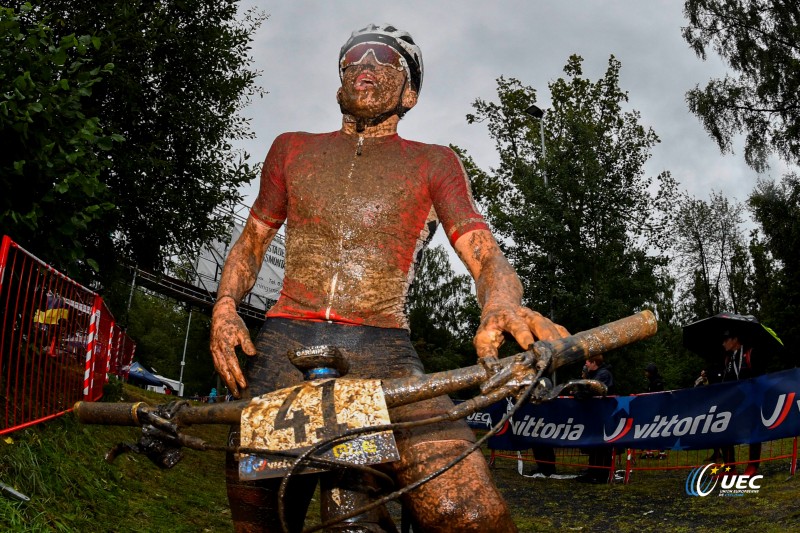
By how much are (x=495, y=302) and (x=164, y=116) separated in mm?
11511

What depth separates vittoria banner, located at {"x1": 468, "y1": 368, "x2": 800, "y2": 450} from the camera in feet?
28.4

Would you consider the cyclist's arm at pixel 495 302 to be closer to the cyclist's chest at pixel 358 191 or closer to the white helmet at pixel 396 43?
the cyclist's chest at pixel 358 191

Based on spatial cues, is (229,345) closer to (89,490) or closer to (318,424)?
(318,424)

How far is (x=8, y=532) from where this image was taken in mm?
4734

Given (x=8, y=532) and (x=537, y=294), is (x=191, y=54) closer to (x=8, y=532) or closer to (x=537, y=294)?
(x=8, y=532)

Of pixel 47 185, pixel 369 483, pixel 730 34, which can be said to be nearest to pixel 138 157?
pixel 47 185

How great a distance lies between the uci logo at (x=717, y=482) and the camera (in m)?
8.84

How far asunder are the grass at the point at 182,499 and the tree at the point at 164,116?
4.06 meters

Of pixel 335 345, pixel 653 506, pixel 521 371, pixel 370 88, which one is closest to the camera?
pixel 521 371

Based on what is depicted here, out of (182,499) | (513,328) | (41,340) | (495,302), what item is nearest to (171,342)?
(182,499)

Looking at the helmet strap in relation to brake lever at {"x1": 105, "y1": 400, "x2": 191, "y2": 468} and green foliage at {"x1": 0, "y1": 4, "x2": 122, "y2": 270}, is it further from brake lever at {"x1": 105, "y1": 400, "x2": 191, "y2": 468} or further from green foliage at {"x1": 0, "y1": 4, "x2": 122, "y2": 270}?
green foliage at {"x1": 0, "y1": 4, "x2": 122, "y2": 270}

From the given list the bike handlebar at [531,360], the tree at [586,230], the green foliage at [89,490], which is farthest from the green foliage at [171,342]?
the bike handlebar at [531,360]

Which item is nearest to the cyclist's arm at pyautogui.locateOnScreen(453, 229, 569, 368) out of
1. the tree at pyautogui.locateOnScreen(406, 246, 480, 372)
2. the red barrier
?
the red barrier

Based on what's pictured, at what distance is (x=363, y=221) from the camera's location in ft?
9.50
